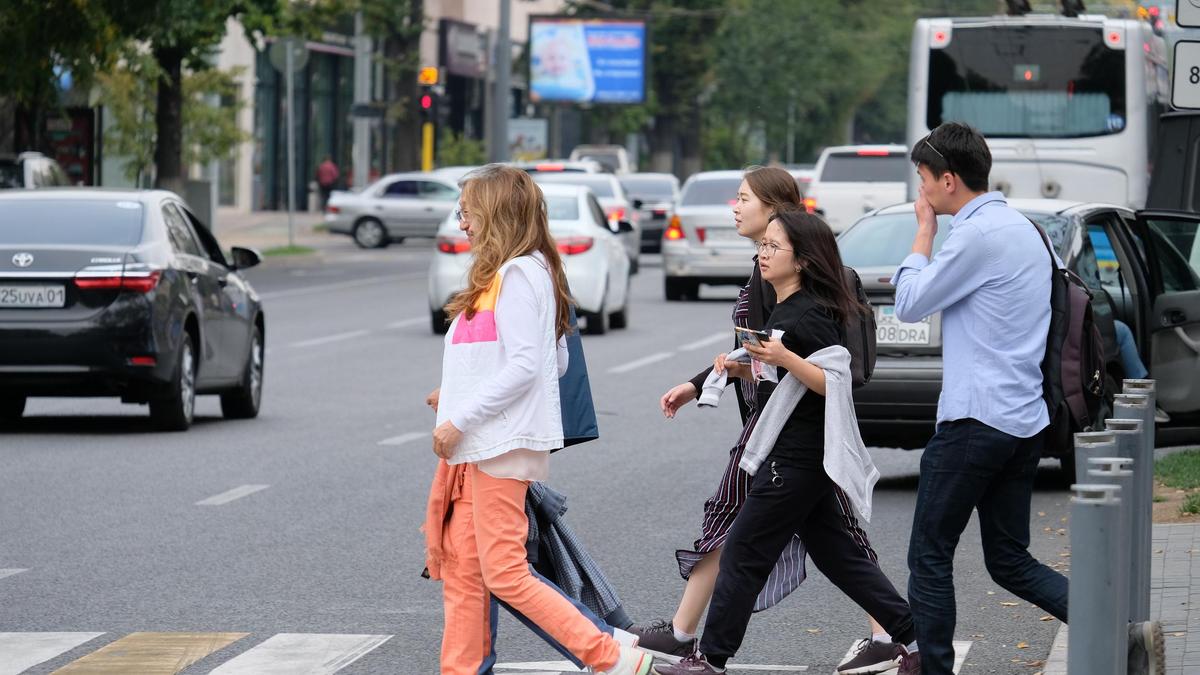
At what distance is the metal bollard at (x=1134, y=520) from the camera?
5.76 metres

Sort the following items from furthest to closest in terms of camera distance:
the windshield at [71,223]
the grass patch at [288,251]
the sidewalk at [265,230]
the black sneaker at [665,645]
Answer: the sidewalk at [265,230] → the grass patch at [288,251] → the windshield at [71,223] → the black sneaker at [665,645]

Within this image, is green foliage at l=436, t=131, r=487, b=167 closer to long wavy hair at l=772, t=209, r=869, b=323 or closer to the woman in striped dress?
the woman in striped dress

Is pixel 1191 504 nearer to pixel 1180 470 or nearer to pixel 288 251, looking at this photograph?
pixel 1180 470

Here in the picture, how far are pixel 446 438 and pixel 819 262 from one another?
118 cm

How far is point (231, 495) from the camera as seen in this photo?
11266 millimetres

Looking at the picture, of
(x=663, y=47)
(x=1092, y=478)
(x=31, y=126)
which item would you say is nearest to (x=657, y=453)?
(x=1092, y=478)

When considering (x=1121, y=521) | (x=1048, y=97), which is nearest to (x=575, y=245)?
(x=1048, y=97)

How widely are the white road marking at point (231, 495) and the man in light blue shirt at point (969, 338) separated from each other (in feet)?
17.8

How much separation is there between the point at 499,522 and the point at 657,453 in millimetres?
7336

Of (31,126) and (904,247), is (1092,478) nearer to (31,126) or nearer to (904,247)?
(904,247)

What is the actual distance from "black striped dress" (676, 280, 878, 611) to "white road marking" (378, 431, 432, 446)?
692 cm

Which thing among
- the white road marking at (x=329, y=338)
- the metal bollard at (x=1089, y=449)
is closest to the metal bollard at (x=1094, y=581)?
the metal bollard at (x=1089, y=449)

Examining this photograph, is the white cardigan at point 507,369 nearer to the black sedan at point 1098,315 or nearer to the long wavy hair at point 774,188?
the long wavy hair at point 774,188

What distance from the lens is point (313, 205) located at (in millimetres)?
61875
